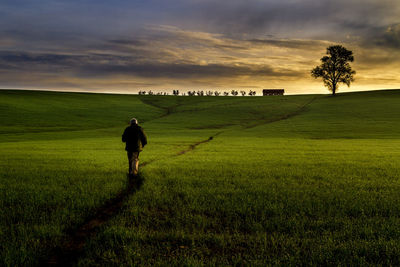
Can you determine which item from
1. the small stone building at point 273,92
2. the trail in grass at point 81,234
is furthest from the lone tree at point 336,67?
the trail in grass at point 81,234

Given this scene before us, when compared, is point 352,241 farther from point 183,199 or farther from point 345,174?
point 345,174

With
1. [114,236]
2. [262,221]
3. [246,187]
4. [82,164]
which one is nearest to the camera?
[114,236]

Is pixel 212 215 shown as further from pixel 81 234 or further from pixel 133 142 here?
pixel 133 142

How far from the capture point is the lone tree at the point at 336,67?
9175 cm

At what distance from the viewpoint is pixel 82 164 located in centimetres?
1537

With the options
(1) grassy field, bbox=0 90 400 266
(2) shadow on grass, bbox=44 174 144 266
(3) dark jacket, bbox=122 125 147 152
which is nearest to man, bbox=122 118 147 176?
(3) dark jacket, bbox=122 125 147 152

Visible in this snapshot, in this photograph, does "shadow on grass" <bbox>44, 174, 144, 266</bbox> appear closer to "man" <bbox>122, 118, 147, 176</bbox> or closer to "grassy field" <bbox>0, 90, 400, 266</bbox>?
"grassy field" <bbox>0, 90, 400, 266</bbox>

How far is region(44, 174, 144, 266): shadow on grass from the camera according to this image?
503 centimetres

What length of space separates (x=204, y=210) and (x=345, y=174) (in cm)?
808

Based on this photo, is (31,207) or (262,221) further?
(31,207)

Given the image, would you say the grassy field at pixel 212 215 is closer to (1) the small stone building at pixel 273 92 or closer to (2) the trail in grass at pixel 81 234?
(2) the trail in grass at pixel 81 234

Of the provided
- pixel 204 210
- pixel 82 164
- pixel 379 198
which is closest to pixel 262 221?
pixel 204 210

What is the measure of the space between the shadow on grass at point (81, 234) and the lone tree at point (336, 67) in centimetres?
9785

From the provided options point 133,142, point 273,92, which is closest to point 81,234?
point 133,142
